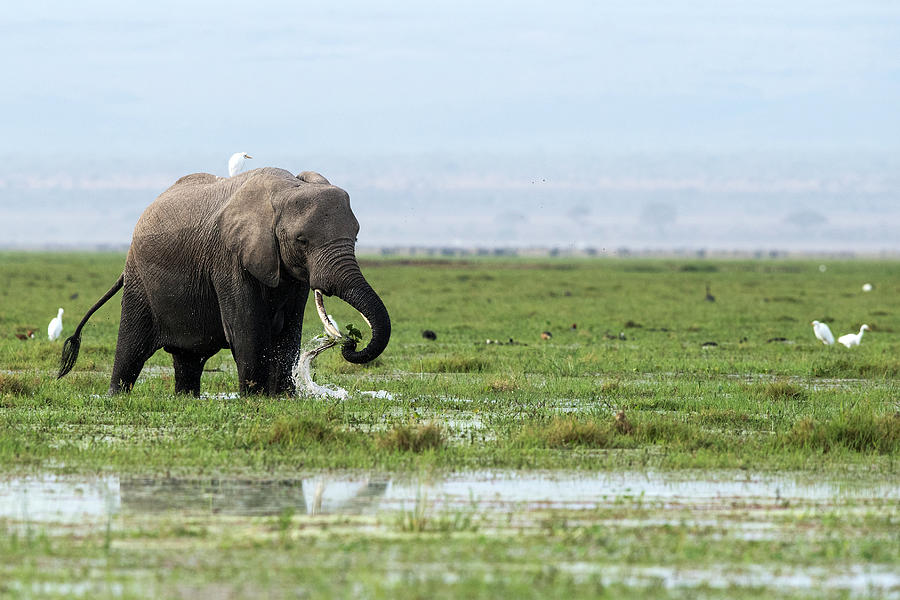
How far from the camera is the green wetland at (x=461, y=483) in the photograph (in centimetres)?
703

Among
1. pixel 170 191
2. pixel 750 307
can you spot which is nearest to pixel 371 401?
pixel 170 191

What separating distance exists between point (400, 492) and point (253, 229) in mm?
5216

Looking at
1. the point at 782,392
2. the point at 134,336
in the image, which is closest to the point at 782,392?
the point at 782,392

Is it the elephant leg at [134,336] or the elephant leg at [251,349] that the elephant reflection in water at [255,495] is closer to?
the elephant leg at [251,349]

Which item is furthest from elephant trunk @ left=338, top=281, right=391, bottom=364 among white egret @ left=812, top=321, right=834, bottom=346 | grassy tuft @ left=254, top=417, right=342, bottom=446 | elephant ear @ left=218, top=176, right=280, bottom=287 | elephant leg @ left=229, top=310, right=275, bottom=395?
white egret @ left=812, top=321, right=834, bottom=346

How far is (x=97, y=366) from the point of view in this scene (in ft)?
64.7

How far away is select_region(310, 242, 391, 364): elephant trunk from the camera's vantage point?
13570 mm

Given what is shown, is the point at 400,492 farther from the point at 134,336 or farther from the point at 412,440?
the point at 134,336

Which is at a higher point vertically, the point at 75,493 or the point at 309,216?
the point at 309,216

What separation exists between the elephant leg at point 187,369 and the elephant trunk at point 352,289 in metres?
2.11

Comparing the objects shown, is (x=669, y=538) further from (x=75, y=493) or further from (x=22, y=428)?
(x=22, y=428)

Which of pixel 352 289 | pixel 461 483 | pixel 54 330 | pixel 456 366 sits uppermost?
pixel 352 289

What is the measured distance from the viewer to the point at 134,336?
1511 centimetres

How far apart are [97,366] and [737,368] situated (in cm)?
918
